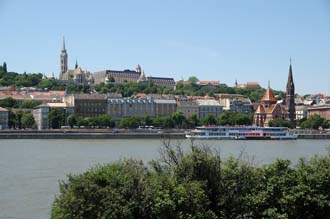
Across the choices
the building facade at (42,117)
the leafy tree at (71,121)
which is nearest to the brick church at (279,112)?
the leafy tree at (71,121)

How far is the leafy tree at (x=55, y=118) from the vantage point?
69.6 metres

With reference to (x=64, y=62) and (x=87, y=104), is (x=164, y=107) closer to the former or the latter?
(x=87, y=104)

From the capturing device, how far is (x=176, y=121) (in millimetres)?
75625

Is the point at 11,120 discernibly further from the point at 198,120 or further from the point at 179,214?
the point at 179,214

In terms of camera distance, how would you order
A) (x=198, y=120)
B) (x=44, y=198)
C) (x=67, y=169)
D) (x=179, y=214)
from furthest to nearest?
(x=198, y=120) < (x=67, y=169) < (x=44, y=198) < (x=179, y=214)

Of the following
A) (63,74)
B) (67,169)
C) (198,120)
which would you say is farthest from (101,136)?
(63,74)

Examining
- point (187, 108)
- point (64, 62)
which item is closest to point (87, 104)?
point (187, 108)

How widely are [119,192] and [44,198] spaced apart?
6.06 meters

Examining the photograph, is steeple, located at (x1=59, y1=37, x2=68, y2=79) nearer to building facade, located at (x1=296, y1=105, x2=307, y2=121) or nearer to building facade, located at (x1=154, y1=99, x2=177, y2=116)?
building facade, located at (x1=154, y1=99, x2=177, y2=116)

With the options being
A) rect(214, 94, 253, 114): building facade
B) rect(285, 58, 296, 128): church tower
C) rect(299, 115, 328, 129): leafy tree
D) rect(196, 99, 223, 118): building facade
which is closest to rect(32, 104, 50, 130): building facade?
rect(196, 99, 223, 118): building facade

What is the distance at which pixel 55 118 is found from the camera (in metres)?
69.5

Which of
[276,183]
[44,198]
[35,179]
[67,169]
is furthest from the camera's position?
[67,169]

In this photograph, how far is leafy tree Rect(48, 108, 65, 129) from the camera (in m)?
69.6

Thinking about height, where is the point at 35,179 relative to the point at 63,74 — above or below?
below
